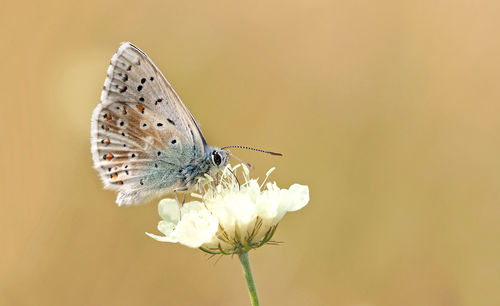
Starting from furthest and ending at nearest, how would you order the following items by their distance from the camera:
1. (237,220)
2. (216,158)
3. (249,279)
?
(216,158) → (237,220) → (249,279)

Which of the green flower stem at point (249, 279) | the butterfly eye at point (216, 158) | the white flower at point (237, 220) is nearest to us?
the green flower stem at point (249, 279)

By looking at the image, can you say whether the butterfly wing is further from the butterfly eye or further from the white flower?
the white flower

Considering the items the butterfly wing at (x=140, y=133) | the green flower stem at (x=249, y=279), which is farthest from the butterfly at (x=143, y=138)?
the green flower stem at (x=249, y=279)

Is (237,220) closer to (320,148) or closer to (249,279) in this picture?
(249,279)

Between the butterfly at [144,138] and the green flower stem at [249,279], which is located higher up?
the butterfly at [144,138]

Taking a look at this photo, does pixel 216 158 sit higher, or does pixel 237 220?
pixel 216 158

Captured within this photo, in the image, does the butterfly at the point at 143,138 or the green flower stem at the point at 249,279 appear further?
the butterfly at the point at 143,138

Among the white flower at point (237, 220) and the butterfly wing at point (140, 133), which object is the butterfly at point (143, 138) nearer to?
the butterfly wing at point (140, 133)

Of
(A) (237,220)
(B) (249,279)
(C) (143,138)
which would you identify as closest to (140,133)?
(C) (143,138)

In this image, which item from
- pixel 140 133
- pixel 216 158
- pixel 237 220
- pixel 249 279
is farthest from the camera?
pixel 140 133

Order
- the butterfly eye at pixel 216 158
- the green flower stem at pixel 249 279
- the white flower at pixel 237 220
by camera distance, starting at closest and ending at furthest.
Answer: the green flower stem at pixel 249 279
the white flower at pixel 237 220
the butterfly eye at pixel 216 158
